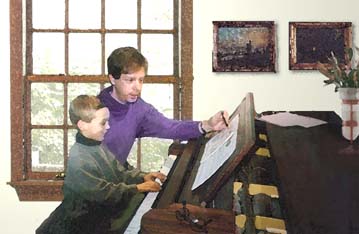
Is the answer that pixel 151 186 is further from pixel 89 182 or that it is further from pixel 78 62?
pixel 78 62

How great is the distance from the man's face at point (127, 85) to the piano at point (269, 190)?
1.26 ft

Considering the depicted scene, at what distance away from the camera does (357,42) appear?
343cm

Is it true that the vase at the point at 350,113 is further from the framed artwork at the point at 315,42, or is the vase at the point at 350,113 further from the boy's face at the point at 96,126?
the framed artwork at the point at 315,42

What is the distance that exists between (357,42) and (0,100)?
6.06 ft

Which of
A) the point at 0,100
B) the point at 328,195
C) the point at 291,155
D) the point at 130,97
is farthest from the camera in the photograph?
the point at 0,100

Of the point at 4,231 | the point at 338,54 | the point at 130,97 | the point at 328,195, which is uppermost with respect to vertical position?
the point at 338,54

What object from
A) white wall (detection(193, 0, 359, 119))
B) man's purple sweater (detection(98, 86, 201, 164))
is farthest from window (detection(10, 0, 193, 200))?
man's purple sweater (detection(98, 86, 201, 164))

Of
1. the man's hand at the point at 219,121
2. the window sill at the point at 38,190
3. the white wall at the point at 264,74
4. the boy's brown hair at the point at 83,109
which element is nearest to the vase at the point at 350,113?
the man's hand at the point at 219,121

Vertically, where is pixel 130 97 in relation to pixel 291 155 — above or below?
above

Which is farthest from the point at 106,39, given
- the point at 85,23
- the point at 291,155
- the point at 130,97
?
the point at 291,155

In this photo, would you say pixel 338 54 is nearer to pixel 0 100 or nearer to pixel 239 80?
pixel 239 80

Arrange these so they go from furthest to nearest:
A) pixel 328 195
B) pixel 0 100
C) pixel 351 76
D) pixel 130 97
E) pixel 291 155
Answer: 1. pixel 0 100
2. pixel 130 97
3. pixel 351 76
4. pixel 291 155
5. pixel 328 195

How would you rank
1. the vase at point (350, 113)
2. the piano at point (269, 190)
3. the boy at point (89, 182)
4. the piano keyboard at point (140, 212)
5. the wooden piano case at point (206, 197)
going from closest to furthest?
the piano at point (269, 190)
the wooden piano case at point (206, 197)
the piano keyboard at point (140, 212)
the vase at point (350, 113)
the boy at point (89, 182)

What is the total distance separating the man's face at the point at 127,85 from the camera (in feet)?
8.59
